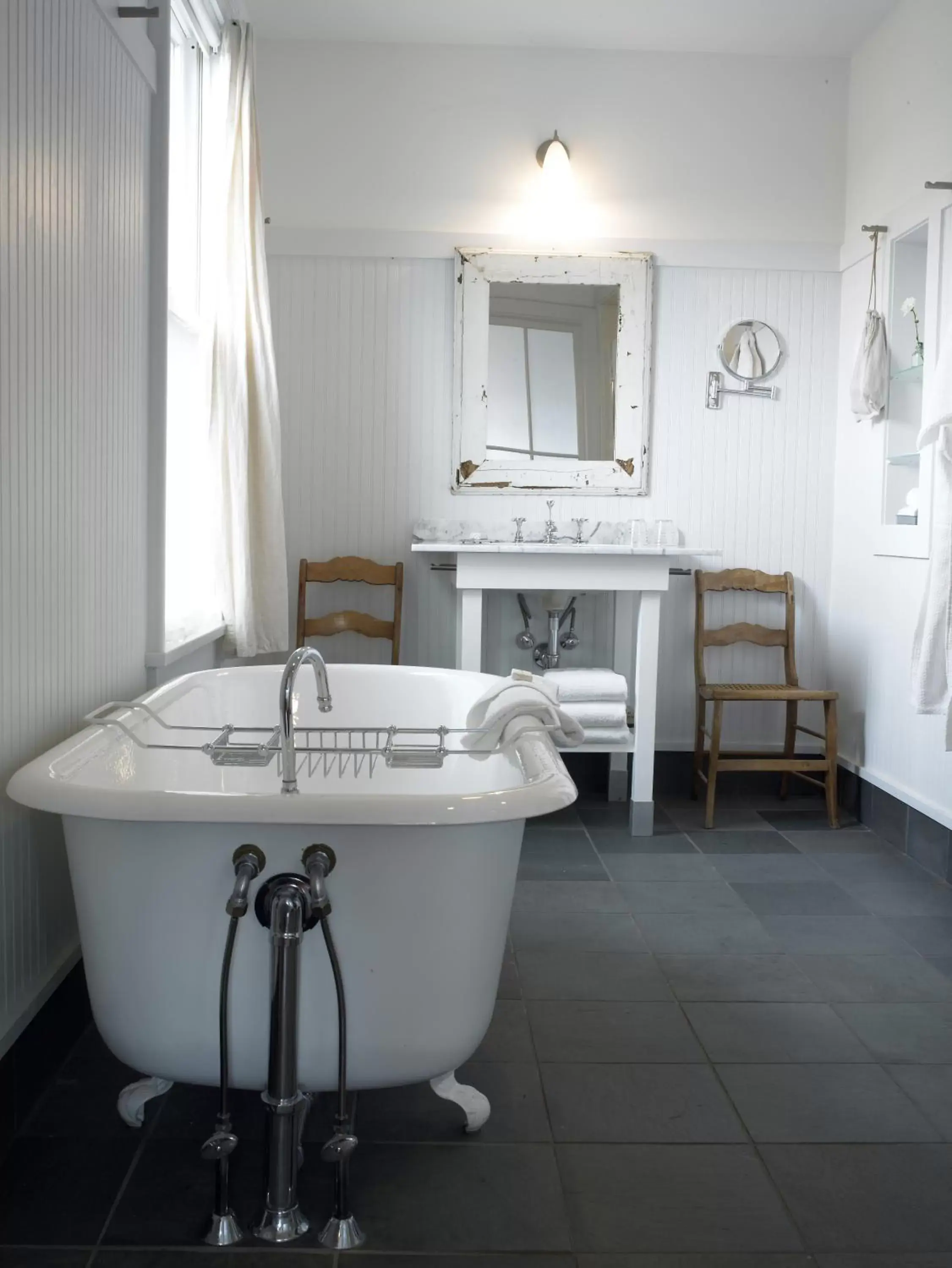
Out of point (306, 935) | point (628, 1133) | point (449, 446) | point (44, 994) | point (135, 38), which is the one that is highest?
point (135, 38)

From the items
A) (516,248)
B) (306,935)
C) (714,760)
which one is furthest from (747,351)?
(306,935)

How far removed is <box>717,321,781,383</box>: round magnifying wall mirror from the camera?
4.19 meters

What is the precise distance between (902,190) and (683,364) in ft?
2.99

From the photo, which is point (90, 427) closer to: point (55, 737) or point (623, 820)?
point (55, 737)

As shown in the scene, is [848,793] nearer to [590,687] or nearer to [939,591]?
[590,687]

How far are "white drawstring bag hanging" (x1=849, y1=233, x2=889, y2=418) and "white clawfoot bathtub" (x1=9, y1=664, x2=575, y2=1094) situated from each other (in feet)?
8.23

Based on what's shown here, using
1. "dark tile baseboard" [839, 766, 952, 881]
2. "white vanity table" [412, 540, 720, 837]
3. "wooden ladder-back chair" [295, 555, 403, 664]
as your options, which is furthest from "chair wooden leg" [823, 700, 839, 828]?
"wooden ladder-back chair" [295, 555, 403, 664]

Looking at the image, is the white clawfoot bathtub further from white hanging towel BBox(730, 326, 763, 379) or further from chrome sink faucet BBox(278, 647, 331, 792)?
white hanging towel BBox(730, 326, 763, 379)

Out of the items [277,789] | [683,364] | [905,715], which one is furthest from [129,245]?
[905,715]

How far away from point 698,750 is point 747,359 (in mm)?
1429

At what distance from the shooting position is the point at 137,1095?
181 centimetres

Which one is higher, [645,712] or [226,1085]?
[645,712]

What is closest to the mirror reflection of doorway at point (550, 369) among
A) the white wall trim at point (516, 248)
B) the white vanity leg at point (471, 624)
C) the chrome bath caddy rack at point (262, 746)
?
the white wall trim at point (516, 248)

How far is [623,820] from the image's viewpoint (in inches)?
152
